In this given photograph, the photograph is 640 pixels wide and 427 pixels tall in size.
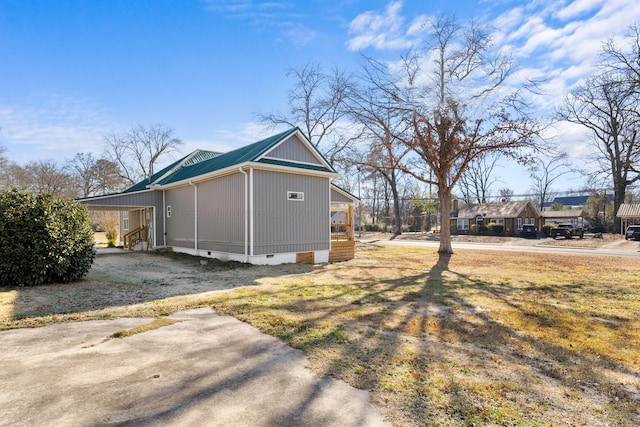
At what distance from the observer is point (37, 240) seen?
24.0ft

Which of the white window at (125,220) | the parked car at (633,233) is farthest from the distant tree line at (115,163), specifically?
the parked car at (633,233)

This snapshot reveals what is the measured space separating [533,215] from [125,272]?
44228 mm

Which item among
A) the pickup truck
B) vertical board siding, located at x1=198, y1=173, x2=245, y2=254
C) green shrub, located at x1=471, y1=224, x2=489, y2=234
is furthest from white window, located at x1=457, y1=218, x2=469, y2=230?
vertical board siding, located at x1=198, y1=173, x2=245, y2=254

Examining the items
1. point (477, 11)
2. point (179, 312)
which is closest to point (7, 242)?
point (179, 312)

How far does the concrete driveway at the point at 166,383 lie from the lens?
2.54m

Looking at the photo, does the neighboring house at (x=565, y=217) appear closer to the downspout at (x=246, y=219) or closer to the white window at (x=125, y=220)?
the downspout at (x=246, y=219)

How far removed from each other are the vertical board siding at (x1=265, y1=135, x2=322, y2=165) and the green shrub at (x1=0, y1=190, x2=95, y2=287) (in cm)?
634

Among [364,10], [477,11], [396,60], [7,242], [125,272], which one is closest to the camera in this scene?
[7,242]

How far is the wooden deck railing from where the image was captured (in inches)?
698

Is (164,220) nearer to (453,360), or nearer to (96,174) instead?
(453,360)

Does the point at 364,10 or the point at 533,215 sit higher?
the point at 364,10

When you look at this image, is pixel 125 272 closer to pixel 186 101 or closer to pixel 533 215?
pixel 186 101

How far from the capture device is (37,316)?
5352 mm

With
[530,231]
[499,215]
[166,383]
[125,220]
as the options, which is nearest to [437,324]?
[166,383]
